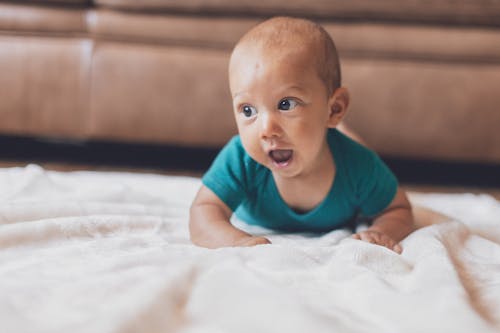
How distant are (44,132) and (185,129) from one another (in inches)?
12.6

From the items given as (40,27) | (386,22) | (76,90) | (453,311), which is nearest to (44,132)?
(76,90)

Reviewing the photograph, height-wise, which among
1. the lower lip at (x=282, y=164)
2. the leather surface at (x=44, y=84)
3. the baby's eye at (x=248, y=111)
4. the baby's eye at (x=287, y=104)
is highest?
the baby's eye at (x=287, y=104)

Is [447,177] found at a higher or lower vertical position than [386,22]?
lower

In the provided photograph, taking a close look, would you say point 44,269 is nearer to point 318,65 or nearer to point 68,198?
point 68,198

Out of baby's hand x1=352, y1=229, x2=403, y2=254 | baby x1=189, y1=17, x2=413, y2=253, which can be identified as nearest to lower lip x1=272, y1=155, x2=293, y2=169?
baby x1=189, y1=17, x2=413, y2=253

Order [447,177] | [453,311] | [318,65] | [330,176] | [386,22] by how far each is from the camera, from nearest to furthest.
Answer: [453,311]
[318,65]
[330,176]
[386,22]
[447,177]

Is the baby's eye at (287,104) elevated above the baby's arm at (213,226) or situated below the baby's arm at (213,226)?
above

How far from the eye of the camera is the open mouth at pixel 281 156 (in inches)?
29.5

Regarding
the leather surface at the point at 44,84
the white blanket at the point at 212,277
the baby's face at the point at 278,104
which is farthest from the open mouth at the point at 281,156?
the leather surface at the point at 44,84

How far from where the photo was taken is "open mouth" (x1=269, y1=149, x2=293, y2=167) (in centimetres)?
75

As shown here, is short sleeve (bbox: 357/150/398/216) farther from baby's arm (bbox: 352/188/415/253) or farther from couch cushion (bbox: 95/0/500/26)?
couch cushion (bbox: 95/0/500/26)

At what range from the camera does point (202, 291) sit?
0.54 meters

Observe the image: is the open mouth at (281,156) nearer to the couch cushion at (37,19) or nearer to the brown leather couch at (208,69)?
the brown leather couch at (208,69)

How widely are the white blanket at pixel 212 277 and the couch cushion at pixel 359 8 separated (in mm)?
596
